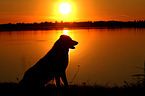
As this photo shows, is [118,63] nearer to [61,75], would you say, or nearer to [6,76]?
[6,76]

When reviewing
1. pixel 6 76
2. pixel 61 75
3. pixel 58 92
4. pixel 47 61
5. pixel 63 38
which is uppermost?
pixel 63 38

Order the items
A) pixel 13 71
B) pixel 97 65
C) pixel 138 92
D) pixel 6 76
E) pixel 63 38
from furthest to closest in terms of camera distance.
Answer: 1. pixel 97 65
2. pixel 13 71
3. pixel 6 76
4. pixel 63 38
5. pixel 138 92

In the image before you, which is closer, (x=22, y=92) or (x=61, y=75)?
(x=22, y=92)

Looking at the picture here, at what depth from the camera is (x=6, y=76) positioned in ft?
46.2

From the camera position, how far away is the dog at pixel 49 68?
16.9 ft

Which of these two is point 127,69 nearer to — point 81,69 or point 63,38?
point 81,69

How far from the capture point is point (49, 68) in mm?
5352

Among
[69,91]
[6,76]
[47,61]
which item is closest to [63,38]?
[47,61]

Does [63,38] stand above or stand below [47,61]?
above

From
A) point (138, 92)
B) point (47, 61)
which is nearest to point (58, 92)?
point (47, 61)

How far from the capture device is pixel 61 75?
18.2 ft

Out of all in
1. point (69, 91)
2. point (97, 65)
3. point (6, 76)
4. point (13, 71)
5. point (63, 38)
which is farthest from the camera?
point (97, 65)

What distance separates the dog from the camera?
514 centimetres

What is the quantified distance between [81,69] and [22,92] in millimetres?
11519
